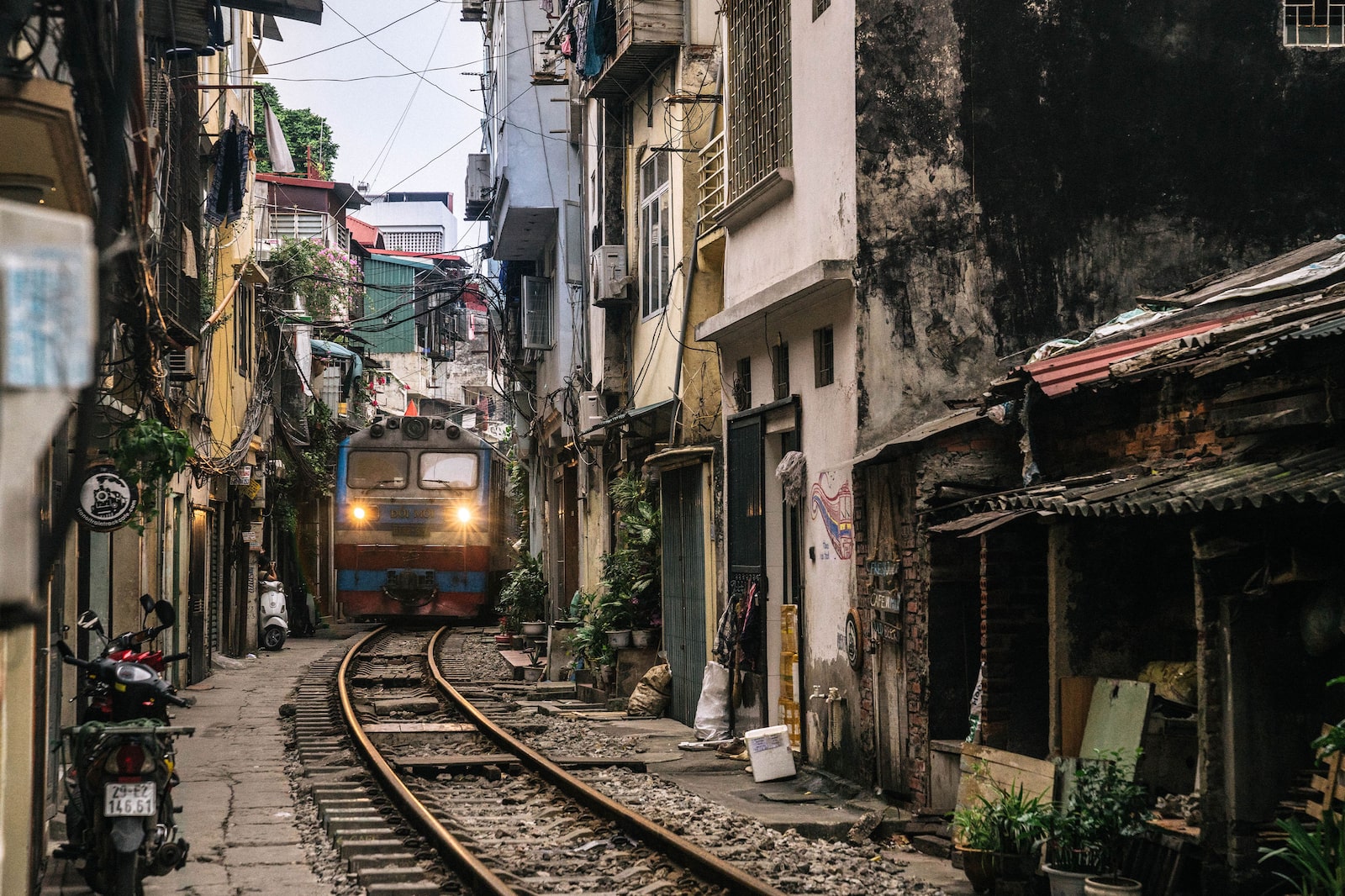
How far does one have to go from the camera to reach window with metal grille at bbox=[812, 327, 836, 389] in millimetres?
11086

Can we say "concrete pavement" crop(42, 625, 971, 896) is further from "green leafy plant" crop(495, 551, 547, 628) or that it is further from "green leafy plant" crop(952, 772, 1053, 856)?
"green leafy plant" crop(495, 551, 547, 628)

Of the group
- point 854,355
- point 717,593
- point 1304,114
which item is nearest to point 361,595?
point 717,593

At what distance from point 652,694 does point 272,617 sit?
12633 millimetres

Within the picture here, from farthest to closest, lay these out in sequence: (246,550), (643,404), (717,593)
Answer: (246,550)
(643,404)
(717,593)

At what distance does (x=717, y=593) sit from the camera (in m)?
13.8

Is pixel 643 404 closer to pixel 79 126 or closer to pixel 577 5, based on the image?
pixel 577 5

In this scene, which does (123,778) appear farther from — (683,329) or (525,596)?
(525,596)

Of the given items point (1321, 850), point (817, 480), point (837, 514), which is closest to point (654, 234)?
point (817, 480)

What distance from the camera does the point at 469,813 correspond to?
9820 millimetres

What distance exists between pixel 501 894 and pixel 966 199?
611 centimetres

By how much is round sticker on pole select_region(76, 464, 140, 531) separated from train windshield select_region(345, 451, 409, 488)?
620 inches

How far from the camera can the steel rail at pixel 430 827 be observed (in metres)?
7.28

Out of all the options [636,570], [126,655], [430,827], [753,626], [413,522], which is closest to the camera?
[126,655]

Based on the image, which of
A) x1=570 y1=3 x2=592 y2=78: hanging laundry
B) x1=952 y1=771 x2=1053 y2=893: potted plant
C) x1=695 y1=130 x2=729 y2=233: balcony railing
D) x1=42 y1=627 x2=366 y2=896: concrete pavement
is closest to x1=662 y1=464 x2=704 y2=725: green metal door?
x1=695 y1=130 x2=729 y2=233: balcony railing
